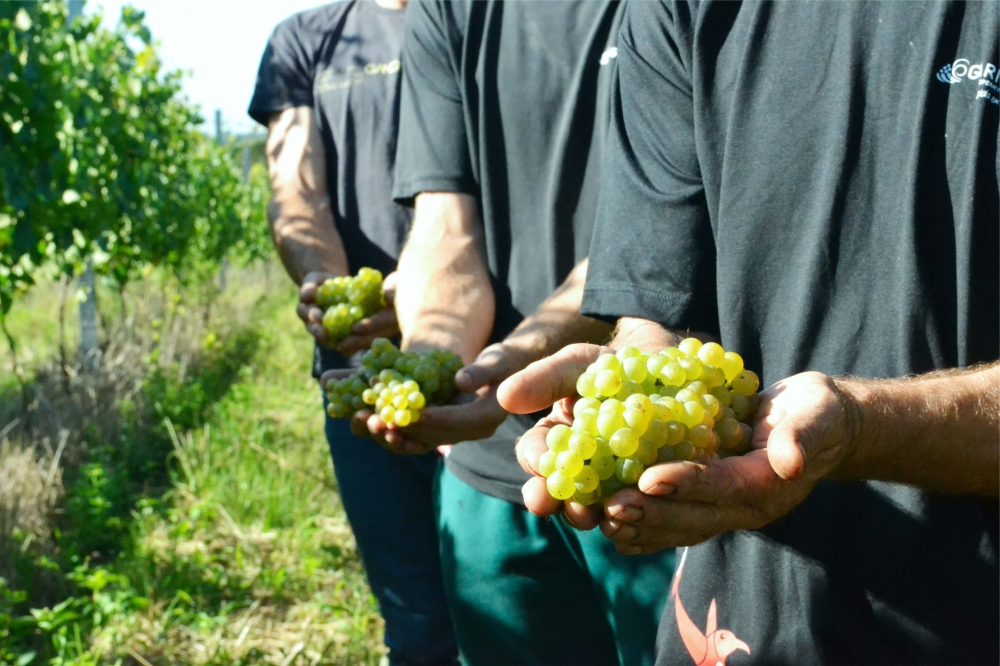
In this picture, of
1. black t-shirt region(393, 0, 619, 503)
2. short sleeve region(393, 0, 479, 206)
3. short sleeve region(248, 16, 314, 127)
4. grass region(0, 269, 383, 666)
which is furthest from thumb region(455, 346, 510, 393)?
grass region(0, 269, 383, 666)

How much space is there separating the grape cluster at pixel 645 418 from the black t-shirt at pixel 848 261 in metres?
0.21

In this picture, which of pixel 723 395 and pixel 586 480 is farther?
pixel 723 395

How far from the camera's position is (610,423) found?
4.04 ft

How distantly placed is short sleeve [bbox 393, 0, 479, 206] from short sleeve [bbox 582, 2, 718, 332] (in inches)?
28.4

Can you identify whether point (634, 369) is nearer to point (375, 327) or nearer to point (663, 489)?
point (663, 489)

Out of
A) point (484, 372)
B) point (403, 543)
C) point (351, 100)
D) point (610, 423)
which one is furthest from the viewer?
point (351, 100)

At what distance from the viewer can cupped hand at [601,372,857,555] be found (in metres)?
1.15

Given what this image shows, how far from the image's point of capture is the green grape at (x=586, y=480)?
3.98ft

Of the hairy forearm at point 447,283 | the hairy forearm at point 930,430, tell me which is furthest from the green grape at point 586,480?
the hairy forearm at point 447,283

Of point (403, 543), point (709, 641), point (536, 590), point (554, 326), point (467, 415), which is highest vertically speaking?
point (554, 326)

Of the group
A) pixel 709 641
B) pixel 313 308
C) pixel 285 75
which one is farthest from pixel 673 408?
pixel 285 75

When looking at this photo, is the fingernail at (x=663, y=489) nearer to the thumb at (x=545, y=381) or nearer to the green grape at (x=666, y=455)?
the green grape at (x=666, y=455)

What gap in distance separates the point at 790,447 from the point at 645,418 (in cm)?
20

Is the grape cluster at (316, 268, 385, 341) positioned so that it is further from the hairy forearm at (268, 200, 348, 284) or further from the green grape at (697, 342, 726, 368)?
the green grape at (697, 342, 726, 368)
